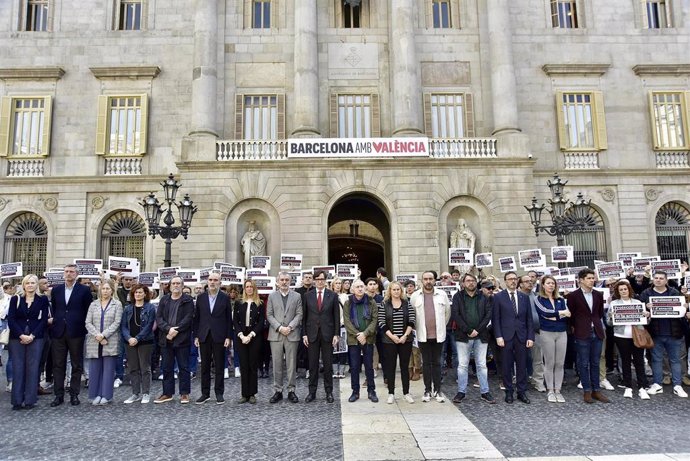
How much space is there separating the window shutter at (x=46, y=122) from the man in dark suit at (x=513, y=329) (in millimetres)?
20960

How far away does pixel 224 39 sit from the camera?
22.5 meters

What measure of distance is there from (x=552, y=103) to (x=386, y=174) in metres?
9.03

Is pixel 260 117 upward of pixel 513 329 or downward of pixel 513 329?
upward

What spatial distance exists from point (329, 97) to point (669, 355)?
54.6 feet

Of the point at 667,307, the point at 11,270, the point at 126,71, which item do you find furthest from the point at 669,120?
the point at 11,270

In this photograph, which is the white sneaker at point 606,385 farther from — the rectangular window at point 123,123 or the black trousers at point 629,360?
the rectangular window at point 123,123

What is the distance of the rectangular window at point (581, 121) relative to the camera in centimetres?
2241

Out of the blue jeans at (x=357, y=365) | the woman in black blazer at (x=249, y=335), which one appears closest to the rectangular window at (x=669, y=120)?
the blue jeans at (x=357, y=365)

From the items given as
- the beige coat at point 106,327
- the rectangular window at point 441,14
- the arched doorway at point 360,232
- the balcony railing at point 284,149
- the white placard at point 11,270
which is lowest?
the beige coat at point 106,327

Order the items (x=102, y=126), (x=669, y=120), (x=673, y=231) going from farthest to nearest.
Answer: (x=669, y=120), (x=673, y=231), (x=102, y=126)

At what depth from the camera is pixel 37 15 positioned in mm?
23516

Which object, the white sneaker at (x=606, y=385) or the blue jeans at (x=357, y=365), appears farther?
the white sneaker at (x=606, y=385)

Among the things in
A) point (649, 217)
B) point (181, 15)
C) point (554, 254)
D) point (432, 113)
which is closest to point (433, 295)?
point (554, 254)

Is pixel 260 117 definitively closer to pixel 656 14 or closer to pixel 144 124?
pixel 144 124
